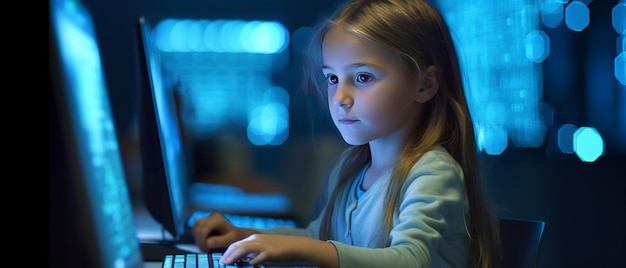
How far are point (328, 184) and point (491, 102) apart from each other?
22.6 inches

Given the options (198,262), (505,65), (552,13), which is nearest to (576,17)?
(552,13)

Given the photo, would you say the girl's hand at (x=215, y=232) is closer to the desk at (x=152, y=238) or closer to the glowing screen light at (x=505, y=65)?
the desk at (x=152, y=238)

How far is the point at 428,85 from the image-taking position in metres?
0.83

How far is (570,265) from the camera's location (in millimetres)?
1527

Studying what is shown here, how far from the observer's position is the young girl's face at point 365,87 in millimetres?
788

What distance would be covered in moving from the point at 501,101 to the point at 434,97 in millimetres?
647

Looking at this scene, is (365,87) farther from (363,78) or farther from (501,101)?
(501,101)

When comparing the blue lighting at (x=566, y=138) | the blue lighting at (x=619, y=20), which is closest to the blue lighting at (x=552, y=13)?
the blue lighting at (x=619, y=20)

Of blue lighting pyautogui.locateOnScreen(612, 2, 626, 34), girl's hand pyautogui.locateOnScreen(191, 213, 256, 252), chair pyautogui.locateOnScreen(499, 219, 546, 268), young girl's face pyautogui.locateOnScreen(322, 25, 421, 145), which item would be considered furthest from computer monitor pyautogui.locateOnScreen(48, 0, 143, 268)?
blue lighting pyautogui.locateOnScreen(612, 2, 626, 34)

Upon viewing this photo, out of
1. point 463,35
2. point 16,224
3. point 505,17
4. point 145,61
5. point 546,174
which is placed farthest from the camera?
point 546,174

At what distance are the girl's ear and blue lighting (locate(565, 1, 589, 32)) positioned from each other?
0.85 m

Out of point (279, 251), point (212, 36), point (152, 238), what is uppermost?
point (212, 36)

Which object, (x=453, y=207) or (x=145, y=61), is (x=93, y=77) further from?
(x=453, y=207)

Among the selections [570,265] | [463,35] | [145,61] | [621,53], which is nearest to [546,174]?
[570,265]
